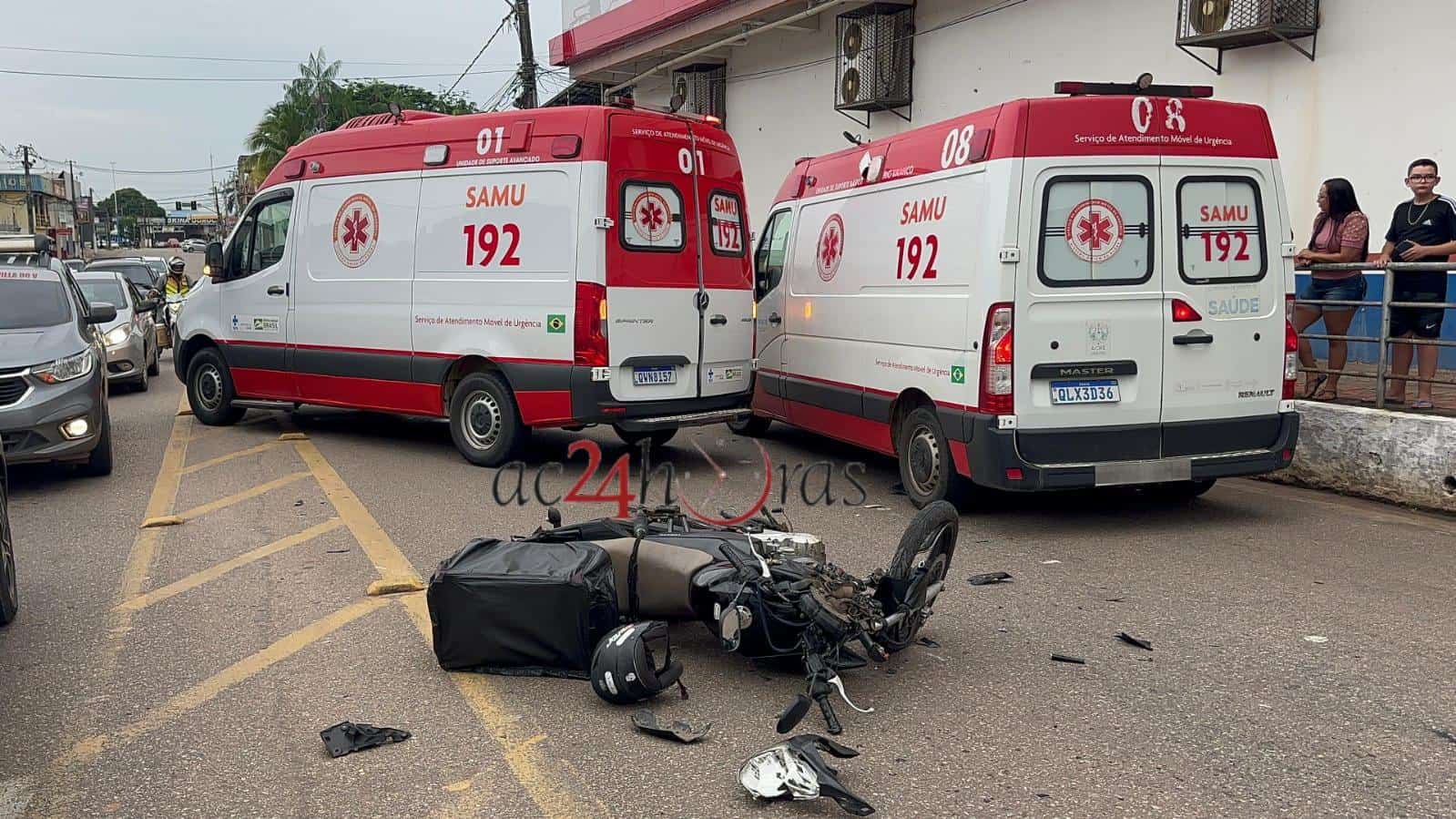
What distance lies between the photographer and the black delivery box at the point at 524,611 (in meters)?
4.66

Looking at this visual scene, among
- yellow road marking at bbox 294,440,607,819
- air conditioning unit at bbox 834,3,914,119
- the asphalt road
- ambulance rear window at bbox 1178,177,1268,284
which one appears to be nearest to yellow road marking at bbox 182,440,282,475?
the asphalt road

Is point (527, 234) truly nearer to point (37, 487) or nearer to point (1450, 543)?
point (37, 487)

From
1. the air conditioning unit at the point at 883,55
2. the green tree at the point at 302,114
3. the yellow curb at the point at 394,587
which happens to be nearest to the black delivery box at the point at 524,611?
the yellow curb at the point at 394,587

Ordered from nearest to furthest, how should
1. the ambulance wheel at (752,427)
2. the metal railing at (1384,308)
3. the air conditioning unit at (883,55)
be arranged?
the metal railing at (1384,308)
the ambulance wheel at (752,427)
the air conditioning unit at (883,55)

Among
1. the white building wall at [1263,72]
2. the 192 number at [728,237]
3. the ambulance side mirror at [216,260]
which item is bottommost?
the ambulance side mirror at [216,260]

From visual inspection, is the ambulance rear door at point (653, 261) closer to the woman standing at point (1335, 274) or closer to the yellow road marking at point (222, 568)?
the yellow road marking at point (222, 568)

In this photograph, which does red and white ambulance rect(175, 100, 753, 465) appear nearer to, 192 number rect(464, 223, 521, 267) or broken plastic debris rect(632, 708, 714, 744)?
192 number rect(464, 223, 521, 267)

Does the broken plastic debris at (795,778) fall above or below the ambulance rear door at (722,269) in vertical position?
below

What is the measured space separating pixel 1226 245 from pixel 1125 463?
1.45 meters

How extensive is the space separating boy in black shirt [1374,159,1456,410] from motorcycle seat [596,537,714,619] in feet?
20.5

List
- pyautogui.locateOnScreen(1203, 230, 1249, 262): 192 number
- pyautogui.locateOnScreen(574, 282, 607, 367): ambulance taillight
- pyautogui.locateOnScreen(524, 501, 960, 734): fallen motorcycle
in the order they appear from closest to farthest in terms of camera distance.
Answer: pyautogui.locateOnScreen(524, 501, 960, 734): fallen motorcycle < pyautogui.locateOnScreen(1203, 230, 1249, 262): 192 number < pyautogui.locateOnScreen(574, 282, 607, 367): ambulance taillight

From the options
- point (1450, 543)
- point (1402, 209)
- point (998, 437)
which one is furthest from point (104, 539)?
point (1402, 209)

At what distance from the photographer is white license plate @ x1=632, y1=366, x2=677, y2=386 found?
30.3 feet

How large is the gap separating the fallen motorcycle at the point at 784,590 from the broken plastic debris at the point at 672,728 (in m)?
0.19
